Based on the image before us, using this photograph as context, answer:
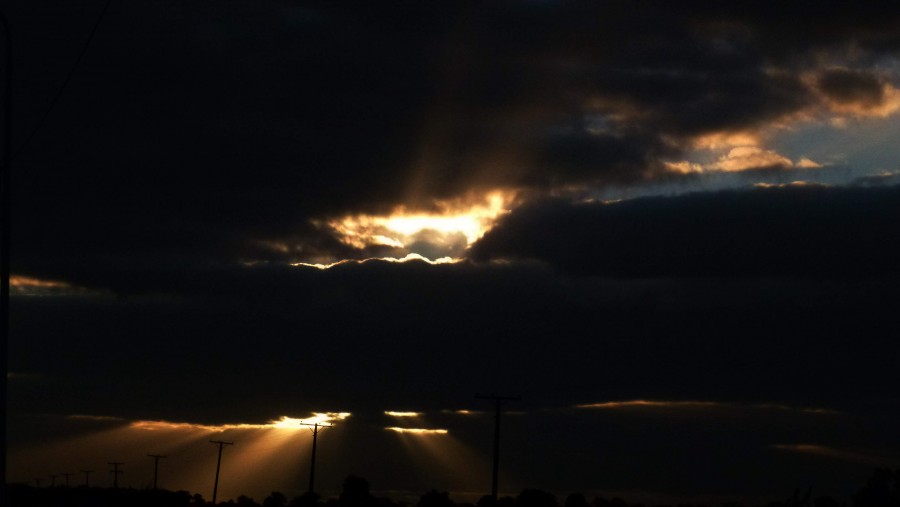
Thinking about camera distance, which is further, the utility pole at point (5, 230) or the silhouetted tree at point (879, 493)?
the silhouetted tree at point (879, 493)

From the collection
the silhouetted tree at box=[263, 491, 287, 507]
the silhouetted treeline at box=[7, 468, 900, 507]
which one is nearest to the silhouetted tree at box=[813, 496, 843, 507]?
the silhouetted treeline at box=[7, 468, 900, 507]

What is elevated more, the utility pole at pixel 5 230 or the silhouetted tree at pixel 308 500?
the utility pole at pixel 5 230

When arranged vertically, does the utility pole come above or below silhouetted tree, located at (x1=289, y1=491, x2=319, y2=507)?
above

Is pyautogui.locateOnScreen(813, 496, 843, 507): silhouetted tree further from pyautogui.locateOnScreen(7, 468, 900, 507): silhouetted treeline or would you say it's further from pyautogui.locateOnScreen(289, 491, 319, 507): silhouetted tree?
pyautogui.locateOnScreen(289, 491, 319, 507): silhouetted tree

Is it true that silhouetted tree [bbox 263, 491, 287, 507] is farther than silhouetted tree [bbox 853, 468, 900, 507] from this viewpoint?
Yes

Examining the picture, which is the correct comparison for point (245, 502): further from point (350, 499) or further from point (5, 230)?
point (5, 230)

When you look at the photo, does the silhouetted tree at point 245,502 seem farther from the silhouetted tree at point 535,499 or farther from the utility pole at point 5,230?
the utility pole at point 5,230

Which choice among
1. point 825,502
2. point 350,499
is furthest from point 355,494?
point 825,502

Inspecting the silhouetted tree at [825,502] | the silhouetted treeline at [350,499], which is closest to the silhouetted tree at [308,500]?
the silhouetted treeline at [350,499]

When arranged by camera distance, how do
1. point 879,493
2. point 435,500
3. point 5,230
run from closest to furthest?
point 5,230 → point 879,493 → point 435,500

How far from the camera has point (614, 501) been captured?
434 ft

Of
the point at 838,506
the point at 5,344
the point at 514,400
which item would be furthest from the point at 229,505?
the point at 5,344

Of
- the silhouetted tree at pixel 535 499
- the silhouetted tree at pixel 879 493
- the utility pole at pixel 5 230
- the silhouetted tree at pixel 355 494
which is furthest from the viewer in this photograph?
the silhouetted tree at pixel 355 494

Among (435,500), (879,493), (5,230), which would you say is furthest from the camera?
(435,500)
